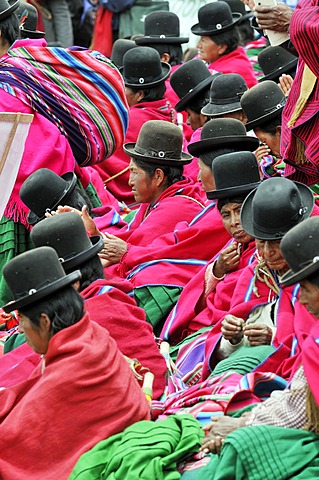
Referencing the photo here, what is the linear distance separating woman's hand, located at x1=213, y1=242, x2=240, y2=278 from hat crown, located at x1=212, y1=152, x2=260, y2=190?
12.1 inches

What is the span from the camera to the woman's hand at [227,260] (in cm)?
599

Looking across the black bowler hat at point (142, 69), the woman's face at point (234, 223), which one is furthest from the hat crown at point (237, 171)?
the black bowler hat at point (142, 69)

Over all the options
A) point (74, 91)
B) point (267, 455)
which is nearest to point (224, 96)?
point (74, 91)

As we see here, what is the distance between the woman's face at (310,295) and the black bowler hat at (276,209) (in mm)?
714

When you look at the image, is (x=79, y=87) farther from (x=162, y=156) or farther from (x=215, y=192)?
(x=215, y=192)

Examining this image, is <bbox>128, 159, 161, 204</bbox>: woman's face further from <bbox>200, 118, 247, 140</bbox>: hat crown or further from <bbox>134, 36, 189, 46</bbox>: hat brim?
<bbox>134, 36, 189, 46</bbox>: hat brim

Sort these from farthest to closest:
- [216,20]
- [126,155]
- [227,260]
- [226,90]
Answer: [216,20] < [126,155] < [226,90] < [227,260]

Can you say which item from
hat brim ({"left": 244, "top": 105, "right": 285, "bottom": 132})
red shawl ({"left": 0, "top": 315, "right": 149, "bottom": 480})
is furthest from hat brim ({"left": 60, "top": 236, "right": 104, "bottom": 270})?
hat brim ({"left": 244, "top": 105, "right": 285, "bottom": 132})

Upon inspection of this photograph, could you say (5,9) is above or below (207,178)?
above

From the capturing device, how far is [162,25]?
10688 millimetres

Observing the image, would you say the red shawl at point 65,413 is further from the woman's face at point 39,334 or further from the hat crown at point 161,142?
the hat crown at point 161,142

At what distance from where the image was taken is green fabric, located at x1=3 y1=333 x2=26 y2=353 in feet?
20.1

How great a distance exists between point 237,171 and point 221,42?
471 cm

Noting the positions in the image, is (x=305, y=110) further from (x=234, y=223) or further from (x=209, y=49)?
(x=209, y=49)
